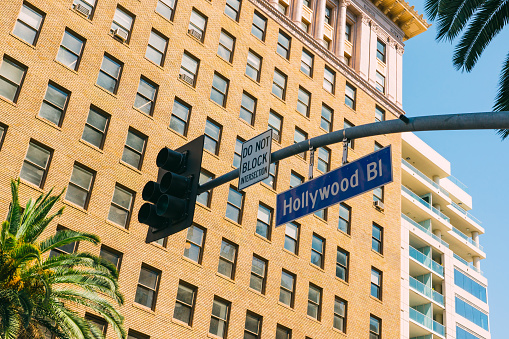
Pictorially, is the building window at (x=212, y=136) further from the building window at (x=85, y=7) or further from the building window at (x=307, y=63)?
the building window at (x=307, y=63)

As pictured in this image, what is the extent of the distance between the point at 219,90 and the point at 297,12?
11.7 meters

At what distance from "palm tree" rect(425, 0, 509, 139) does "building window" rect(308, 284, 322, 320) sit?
21.4m

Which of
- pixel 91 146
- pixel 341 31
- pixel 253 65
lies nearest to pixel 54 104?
pixel 91 146

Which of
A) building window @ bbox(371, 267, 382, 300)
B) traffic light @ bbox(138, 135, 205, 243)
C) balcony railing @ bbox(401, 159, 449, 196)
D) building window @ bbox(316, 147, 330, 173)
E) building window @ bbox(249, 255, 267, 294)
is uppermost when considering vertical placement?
balcony railing @ bbox(401, 159, 449, 196)

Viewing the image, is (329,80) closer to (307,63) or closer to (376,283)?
(307,63)

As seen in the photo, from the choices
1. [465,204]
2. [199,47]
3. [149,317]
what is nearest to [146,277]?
[149,317]

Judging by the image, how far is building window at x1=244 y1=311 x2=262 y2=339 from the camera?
1326 inches

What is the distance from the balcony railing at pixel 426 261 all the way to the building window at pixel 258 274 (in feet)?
74.2

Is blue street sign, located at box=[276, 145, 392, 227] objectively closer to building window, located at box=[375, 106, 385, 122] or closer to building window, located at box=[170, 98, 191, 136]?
building window, located at box=[170, 98, 191, 136]

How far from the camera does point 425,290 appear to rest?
54.0 m

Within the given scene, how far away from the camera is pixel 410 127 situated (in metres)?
8.05

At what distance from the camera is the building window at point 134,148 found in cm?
3256

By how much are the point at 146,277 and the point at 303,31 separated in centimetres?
2303

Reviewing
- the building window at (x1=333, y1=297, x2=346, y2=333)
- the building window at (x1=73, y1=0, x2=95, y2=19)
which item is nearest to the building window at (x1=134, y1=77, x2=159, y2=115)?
the building window at (x1=73, y1=0, x2=95, y2=19)
